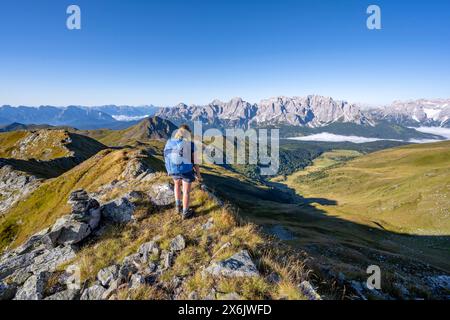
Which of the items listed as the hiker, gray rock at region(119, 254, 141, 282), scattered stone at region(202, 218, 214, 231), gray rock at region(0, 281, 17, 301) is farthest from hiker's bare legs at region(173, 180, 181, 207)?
gray rock at region(0, 281, 17, 301)

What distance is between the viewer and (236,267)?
10.2 m

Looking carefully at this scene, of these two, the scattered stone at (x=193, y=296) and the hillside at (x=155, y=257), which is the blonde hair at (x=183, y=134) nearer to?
the hillside at (x=155, y=257)

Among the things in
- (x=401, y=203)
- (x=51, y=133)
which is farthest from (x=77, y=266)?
(x=401, y=203)

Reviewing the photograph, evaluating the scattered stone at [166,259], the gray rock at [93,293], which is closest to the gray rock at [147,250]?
the scattered stone at [166,259]

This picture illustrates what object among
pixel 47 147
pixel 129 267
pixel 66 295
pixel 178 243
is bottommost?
pixel 66 295

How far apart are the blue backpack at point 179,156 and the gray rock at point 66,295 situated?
22.5 ft

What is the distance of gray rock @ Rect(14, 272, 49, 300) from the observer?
10742mm

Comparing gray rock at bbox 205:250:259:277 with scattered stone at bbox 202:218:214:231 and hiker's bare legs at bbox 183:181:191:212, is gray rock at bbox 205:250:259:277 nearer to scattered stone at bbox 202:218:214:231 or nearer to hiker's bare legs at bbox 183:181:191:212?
scattered stone at bbox 202:218:214:231

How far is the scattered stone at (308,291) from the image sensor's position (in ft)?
28.7

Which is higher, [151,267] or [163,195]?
[163,195]

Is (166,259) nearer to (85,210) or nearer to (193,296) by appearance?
(193,296)

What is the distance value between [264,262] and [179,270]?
3382 millimetres

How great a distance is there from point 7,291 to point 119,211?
6.53m

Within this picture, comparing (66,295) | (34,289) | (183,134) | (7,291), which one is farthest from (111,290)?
(183,134)
